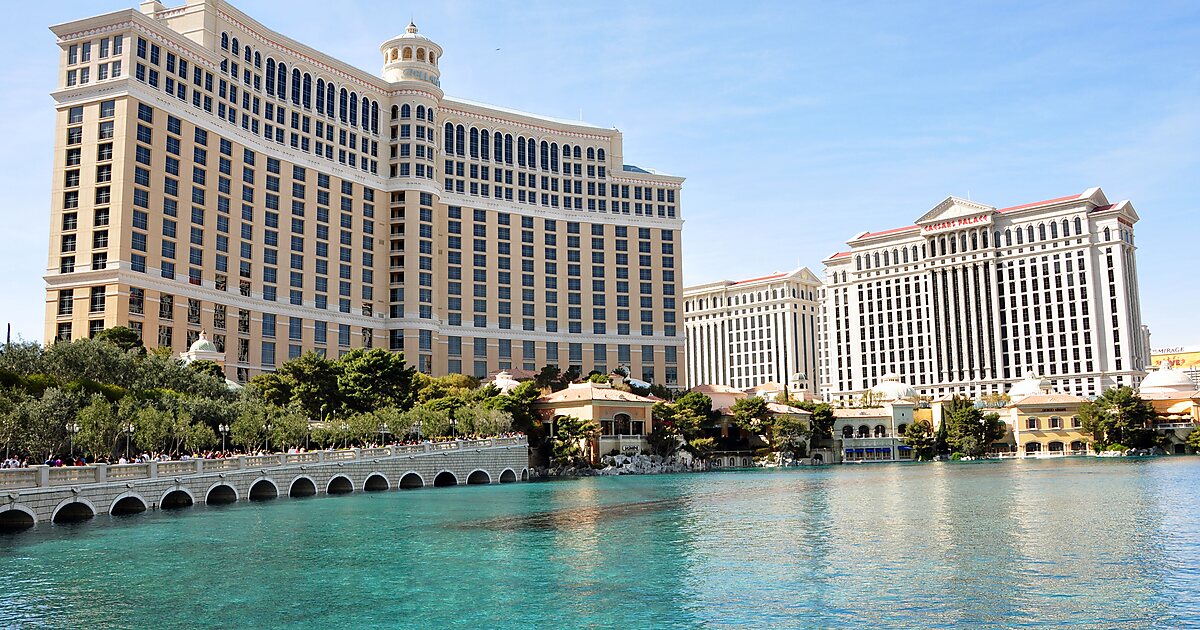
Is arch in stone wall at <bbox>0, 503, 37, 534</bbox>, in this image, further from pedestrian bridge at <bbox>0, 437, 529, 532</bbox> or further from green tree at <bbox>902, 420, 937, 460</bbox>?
green tree at <bbox>902, 420, 937, 460</bbox>

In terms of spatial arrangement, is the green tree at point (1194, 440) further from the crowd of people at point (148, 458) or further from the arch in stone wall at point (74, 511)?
the arch in stone wall at point (74, 511)

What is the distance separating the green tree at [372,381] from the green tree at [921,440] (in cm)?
7250

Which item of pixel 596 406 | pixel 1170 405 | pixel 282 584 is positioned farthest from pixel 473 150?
pixel 282 584

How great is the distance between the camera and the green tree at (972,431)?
130250mm

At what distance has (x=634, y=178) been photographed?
150625 millimetres

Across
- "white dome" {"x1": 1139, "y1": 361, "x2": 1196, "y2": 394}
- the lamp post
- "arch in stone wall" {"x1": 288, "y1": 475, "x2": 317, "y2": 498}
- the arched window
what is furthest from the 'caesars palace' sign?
the lamp post

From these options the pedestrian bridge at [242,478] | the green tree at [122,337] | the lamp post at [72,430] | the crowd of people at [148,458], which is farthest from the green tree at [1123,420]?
the lamp post at [72,430]

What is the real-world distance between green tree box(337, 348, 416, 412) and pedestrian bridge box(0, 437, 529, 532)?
40.9ft

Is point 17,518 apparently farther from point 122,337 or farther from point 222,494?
point 122,337

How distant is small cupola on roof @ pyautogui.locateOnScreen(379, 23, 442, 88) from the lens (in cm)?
13438

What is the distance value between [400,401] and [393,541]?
55.6m

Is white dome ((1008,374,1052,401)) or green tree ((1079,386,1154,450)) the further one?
white dome ((1008,374,1052,401))

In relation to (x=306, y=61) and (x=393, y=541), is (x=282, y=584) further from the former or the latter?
(x=306, y=61)

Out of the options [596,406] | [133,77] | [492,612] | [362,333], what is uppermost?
[133,77]
